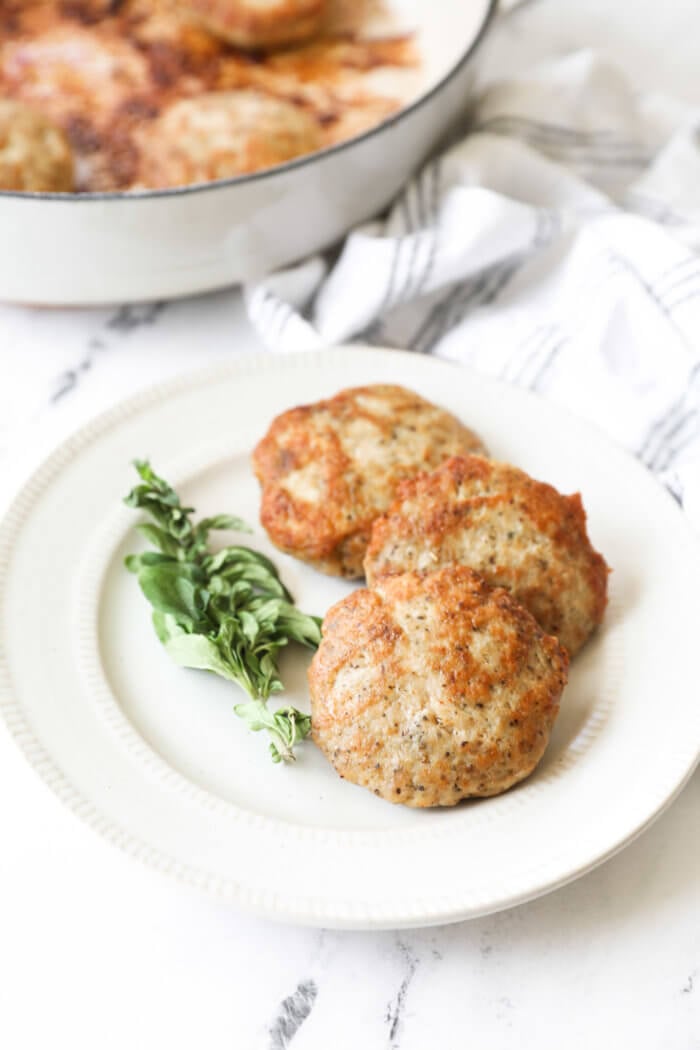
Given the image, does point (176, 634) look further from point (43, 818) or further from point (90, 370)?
point (90, 370)

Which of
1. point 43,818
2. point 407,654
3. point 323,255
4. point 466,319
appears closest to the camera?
point 407,654

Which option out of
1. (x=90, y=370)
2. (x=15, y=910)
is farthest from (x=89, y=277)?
(x=15, y=910)

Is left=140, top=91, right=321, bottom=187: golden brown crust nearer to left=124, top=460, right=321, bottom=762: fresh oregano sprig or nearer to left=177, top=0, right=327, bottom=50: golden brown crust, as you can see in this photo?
left=177, top=0, right=327, bottom=50: golden brown crust

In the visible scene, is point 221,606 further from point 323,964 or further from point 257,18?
point 257,18

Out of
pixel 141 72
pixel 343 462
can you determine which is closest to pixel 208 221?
pixel 343 462

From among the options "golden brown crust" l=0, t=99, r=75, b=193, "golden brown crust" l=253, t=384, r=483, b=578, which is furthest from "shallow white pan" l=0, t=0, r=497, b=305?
"golden brown crust" l=253, t=384, r=483, b=578
